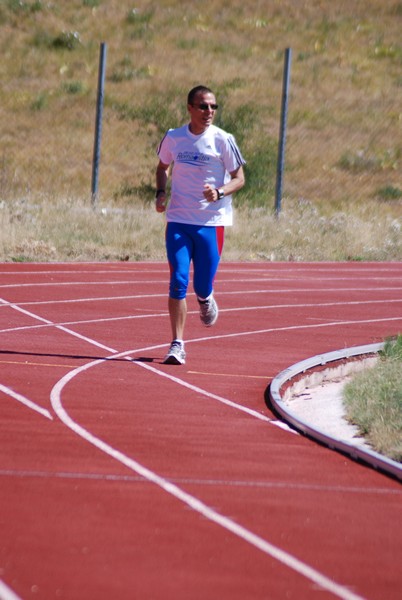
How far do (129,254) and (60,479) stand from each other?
1760 centimetres

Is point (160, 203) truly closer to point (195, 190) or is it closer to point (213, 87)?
point (195, 190)

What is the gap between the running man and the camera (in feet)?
36.7

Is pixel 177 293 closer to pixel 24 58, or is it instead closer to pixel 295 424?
pixel 295 424

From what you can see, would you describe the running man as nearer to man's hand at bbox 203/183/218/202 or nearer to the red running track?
man's hand at bbox 203/183/218/202

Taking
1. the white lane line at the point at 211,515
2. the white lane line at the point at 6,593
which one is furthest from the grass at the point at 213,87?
the white lane line at the point at 6,593

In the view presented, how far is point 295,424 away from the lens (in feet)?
28.9

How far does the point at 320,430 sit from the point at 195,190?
3329mm

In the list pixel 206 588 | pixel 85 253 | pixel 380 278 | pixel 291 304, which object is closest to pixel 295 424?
pixel 206 588

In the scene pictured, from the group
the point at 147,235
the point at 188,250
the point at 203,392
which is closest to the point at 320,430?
the point at 203,392

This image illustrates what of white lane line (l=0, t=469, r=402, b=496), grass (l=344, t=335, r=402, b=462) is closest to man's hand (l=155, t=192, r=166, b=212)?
grass (l=344, t=335, r=402, b=462)

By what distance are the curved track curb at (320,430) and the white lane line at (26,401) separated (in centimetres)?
158

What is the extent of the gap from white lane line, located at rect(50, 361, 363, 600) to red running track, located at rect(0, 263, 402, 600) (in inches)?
0.5

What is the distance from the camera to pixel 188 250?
11375 millimetres

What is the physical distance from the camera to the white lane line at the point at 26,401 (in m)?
8.85
